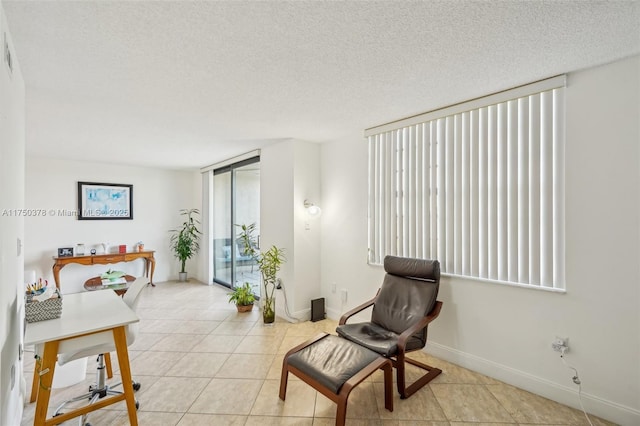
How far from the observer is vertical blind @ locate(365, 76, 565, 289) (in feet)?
7.68

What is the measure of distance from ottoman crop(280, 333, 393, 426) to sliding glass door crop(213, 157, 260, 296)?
2804 millimetres

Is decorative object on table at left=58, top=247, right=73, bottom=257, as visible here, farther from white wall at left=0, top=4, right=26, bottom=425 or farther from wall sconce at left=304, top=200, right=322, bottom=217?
wall sconce at left=304, top=200, right=322, bottom=217

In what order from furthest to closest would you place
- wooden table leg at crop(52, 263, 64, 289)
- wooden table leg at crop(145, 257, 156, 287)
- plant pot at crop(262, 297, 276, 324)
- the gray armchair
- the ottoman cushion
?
1. wooden table leg at crop(145, 257, 156, 287)
2. wooden table leg at crop(52, 263, 64, 289)
3. plant pot at crop(262, 297, 276, 324)
4. the gray armchair
5. the ottoman cushion

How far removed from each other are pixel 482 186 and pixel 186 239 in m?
5.84

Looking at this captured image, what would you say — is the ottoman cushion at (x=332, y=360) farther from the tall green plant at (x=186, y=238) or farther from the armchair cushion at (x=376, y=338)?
the tall green plant at (x=186, y=238)

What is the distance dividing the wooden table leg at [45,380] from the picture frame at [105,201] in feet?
15.5

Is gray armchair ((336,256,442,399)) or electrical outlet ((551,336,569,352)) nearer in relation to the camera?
electrical outlet ((551,336,569,352))

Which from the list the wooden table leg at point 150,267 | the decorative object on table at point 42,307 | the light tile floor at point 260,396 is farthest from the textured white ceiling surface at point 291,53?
the wooden table leg at point 150,267

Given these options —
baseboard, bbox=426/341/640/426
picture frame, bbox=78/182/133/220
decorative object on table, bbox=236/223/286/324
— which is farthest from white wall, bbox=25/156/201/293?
baseboard, bbox=426/341/640/426

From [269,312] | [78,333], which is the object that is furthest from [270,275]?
[78,333]

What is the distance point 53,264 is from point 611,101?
7.63 meters

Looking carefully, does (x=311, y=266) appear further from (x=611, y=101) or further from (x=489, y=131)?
(x=611, y=101)

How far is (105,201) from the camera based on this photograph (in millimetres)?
5734

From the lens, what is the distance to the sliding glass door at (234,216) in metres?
5.07
